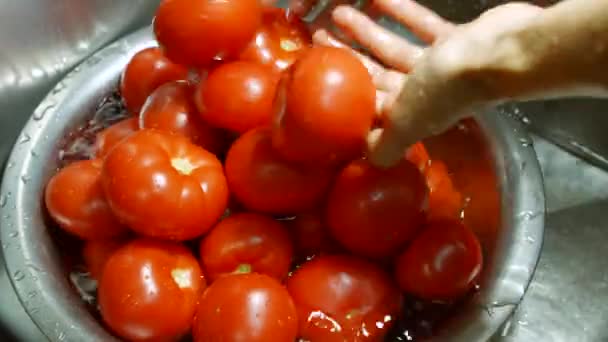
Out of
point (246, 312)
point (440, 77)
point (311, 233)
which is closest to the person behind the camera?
point (440, 77)

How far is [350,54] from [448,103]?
5.6 inches

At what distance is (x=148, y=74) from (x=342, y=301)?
1.00 ft

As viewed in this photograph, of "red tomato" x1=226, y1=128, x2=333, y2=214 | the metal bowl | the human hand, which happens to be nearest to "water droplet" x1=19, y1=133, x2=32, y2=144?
the metal bowl

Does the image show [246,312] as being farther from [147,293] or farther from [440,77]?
[440,77]

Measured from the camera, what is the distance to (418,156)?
0.60 meters

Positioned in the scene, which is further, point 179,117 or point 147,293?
point 179,117

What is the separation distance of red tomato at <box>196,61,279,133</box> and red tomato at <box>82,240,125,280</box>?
135mm

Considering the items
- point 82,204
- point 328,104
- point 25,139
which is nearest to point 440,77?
point 328,104

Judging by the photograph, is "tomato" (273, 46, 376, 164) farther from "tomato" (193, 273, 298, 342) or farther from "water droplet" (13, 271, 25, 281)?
"water droplet" (13, 271, 25, 281)

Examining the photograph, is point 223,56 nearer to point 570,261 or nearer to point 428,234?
point 428,234

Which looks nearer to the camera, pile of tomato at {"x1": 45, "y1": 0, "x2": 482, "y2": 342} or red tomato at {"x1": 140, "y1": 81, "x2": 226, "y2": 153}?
pile of tomato at {"x1": 45, "y1": 0, "x2": 482, "y2": 342}

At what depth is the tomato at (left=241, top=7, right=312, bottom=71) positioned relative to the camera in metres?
0.66

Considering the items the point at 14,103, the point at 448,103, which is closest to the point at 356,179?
the point at 448,103

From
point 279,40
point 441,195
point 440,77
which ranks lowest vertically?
point 441,195
